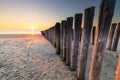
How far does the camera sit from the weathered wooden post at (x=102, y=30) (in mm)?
2561

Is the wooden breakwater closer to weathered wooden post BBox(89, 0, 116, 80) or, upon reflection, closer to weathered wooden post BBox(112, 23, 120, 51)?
weathered wooden post BBox(89, 0, 116, 80)

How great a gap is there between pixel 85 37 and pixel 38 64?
214 centimetres

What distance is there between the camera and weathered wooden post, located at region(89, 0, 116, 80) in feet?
8.40

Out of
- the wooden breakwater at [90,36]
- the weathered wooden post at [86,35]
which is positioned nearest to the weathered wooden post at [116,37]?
the wooden breakwater at [90,36]

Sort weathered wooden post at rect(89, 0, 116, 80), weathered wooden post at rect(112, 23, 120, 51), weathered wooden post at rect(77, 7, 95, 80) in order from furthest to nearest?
weathered wooden post at rect(112, 23, 120, 51), weathered wooden post at rect(77, 7, 95, 80), weathered wooden post at rect(89, 0, 116, 80)

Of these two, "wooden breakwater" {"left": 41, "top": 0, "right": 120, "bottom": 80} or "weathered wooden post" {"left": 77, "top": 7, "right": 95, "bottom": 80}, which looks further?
"weathered wooden post" {"left": 77, "top": 7, "right": 95, "bottom": 80}

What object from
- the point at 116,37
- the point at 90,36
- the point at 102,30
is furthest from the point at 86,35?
the point at 116,37

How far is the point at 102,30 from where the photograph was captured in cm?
265

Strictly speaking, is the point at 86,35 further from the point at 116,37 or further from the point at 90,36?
the point at 116,37

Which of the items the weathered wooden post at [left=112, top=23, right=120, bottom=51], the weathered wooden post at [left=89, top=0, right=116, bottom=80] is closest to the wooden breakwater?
the weathered wooden post at [left=89, top=0, right=116, bottom=80]

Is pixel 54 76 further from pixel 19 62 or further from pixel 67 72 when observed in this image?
pixel 19 62

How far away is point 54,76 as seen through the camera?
3.93 meters

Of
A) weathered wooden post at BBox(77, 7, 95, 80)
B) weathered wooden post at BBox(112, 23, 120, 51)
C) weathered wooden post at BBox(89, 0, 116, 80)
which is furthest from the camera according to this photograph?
weathered wooden post at BBox(112, 23, 120, 51)

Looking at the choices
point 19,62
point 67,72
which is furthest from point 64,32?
point 19,62
